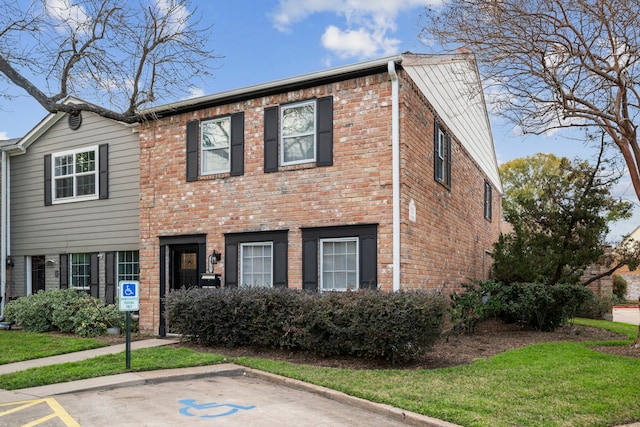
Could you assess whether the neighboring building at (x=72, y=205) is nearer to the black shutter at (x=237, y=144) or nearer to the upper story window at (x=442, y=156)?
the black shutter at (x=237, y=144)

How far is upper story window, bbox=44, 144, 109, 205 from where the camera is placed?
53.1 ft

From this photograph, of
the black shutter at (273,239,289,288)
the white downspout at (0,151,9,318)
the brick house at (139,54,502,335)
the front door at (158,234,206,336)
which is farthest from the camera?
the white downspout at (0,151,9,318)

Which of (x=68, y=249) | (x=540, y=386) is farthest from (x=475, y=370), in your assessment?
(x=68, y=249)

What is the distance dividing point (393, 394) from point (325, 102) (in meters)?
6.31

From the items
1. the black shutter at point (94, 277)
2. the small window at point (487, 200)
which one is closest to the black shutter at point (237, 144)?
the black shutter at point (94, 277)

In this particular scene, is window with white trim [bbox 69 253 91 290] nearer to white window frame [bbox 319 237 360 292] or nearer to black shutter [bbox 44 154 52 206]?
black shutter [bbox 44 154 52 206]

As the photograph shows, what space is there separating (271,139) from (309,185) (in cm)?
142

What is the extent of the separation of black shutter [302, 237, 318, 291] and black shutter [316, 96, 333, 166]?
1590 millimetres

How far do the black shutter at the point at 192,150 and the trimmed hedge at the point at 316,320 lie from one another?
3025 millimetres

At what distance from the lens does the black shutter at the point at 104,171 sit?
1603cm

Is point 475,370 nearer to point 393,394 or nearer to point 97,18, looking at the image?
point 393,394

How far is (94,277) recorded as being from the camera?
53.5 feet

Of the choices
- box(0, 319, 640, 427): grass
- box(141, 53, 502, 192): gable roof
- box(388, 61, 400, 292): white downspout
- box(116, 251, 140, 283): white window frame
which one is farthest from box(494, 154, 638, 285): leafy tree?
box(116, 251, 140, 283): white window frame

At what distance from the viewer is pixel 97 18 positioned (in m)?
12.6
